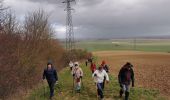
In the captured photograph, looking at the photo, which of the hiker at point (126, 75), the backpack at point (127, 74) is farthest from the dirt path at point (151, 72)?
the backpack at point (127, 74)

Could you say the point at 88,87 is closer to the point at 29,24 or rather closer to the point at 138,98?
the point at 138,98

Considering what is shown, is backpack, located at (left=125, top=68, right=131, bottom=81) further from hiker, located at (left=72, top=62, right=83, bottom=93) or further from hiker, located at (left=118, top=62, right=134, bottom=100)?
hiker, located at (left=72, top=62, right=83, bottom=93)

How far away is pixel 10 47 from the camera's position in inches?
824

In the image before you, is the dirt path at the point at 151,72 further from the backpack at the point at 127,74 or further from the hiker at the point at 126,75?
the backpack at the point at 127,74

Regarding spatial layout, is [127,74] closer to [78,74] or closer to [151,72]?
[78,74]

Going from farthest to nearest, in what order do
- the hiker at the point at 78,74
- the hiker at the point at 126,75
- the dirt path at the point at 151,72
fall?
the dirt path at the point at 151,72 < the hiker at the point at 78,74 < the hiker at the point at 126,75

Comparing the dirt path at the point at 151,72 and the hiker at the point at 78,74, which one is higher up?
the hiker at the point at 78,74

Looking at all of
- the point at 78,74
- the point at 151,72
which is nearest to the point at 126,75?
the point at 78,74

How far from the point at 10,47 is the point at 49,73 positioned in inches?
126

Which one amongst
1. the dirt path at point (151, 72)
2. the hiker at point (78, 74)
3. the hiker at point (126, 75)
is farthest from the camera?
the dirt path at point (151, 72)

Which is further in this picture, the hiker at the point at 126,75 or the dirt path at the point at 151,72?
the dirt path at the point at 151,72

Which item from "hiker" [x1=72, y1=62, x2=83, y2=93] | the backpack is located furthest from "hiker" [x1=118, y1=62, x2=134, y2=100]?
"hiker" [x1=72, y1=62, x2=83, y2=93]

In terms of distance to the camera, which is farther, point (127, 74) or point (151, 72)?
point (151, 72)

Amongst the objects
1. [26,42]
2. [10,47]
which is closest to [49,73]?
[10,47]
